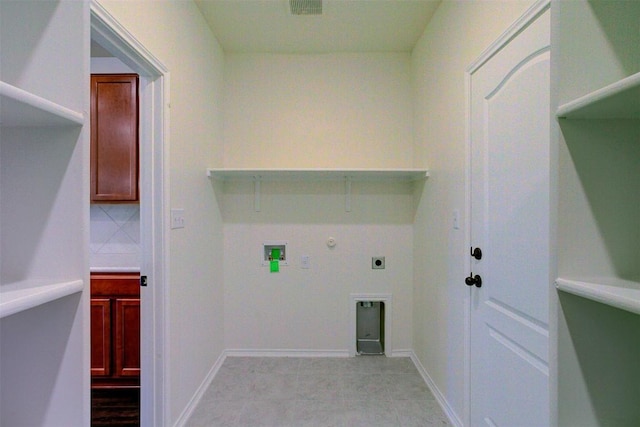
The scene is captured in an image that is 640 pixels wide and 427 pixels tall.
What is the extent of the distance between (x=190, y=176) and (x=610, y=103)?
206 cm

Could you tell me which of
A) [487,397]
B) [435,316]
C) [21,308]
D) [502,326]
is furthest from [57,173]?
[435,316]

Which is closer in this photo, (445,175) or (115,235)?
(445,175)

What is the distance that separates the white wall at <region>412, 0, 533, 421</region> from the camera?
172cm

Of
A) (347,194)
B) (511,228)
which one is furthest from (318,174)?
(511,228)

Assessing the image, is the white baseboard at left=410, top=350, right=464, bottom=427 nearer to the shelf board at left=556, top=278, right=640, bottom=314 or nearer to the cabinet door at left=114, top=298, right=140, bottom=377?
the shelf board at left=556, top=278, right=640, bottom=314

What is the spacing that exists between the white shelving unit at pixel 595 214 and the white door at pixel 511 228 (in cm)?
42

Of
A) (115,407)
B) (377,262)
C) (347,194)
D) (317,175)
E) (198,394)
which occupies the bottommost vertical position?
(115,407)

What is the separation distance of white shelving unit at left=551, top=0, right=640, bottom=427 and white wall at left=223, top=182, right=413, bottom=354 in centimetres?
211

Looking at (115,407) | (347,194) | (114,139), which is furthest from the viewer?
(347,194)

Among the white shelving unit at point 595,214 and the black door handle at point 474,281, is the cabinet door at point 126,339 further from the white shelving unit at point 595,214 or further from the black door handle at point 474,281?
the white shelving unit at point 595,214

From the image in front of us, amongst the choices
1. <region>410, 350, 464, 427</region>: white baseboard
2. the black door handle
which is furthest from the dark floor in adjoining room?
the black door handle

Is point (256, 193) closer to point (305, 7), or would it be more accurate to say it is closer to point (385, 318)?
point (305, 7)

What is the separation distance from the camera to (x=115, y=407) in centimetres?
215

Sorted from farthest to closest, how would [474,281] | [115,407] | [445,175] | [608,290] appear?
[115,407]
[445,175]
[474,281]
[608,290]
